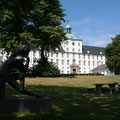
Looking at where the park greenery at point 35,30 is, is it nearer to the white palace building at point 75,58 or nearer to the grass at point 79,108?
the grass at point 79,108

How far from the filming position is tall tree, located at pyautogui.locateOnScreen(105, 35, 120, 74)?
137 ft

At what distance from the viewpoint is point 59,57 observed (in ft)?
237

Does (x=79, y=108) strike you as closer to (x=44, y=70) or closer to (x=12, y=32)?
(x=12, y=32)

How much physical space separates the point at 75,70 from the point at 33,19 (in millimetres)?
47799

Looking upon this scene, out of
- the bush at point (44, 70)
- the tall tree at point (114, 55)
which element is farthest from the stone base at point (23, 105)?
the tall tree at point (114, 55)

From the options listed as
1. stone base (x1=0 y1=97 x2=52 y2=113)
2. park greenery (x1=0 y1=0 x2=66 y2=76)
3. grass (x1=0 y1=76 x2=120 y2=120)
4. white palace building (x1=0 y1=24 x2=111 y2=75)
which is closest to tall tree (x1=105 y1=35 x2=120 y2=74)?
park greenery (x1=0 y1=0 x2=66 y2=76)

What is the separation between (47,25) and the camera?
28219mm

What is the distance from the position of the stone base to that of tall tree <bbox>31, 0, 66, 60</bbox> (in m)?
20.2

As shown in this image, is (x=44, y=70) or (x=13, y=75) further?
(x=44, y=70)

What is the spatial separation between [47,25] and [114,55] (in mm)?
22830

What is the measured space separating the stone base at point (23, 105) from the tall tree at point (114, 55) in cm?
3784

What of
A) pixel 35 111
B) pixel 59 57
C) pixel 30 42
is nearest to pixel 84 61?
pixel 59 57

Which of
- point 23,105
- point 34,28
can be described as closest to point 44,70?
point 34,28

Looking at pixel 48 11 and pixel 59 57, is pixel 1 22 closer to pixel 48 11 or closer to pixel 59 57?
pixel 48 11
